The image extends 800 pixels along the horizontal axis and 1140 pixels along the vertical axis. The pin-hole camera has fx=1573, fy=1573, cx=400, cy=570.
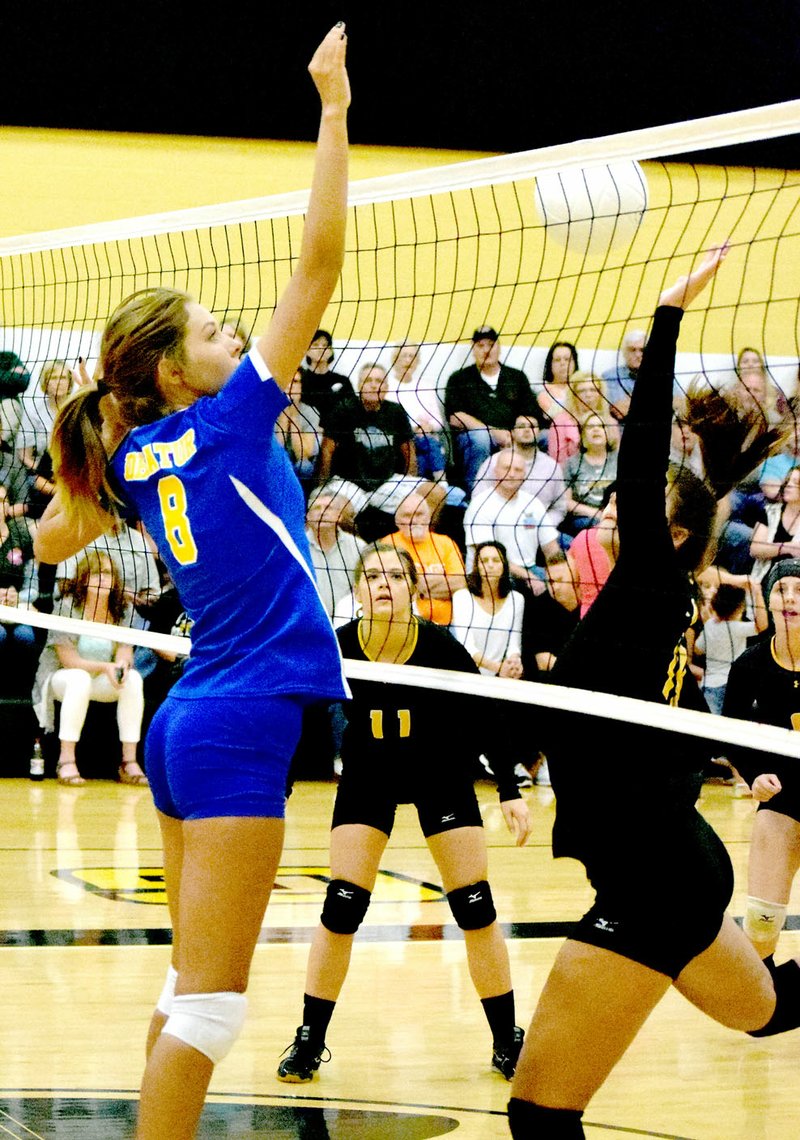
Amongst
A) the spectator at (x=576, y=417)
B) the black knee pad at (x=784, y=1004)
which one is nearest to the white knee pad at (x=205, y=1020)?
the black knee pad at (x=784, y=1004)

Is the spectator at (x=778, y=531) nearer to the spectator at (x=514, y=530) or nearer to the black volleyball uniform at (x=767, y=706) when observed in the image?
the spectator at (x=514, y=530)

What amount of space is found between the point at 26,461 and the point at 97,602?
2.81 ft

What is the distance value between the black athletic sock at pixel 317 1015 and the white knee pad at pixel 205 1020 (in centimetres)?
180

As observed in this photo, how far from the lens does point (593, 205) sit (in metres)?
4.89

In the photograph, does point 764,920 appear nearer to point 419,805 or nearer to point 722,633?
point 419,805

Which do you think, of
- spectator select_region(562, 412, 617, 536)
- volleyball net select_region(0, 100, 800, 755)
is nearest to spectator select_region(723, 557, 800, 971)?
volleyball net select_region(0, 100, 800, 755)

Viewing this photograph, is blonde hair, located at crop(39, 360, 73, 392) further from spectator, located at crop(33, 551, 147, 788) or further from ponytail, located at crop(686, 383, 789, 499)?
ponytail, located at crop(686, 383, 789, 499)

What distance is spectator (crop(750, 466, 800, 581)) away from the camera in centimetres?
785

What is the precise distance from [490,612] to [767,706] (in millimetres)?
3221

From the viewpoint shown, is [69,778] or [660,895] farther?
[69,778]

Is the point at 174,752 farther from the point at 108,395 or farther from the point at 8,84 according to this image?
the point at 8,84

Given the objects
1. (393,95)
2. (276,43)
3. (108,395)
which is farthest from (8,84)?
(108,395)

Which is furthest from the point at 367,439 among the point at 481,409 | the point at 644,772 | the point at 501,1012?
the point at 644,772

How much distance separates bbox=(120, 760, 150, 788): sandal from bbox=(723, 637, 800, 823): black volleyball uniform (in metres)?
5.16
